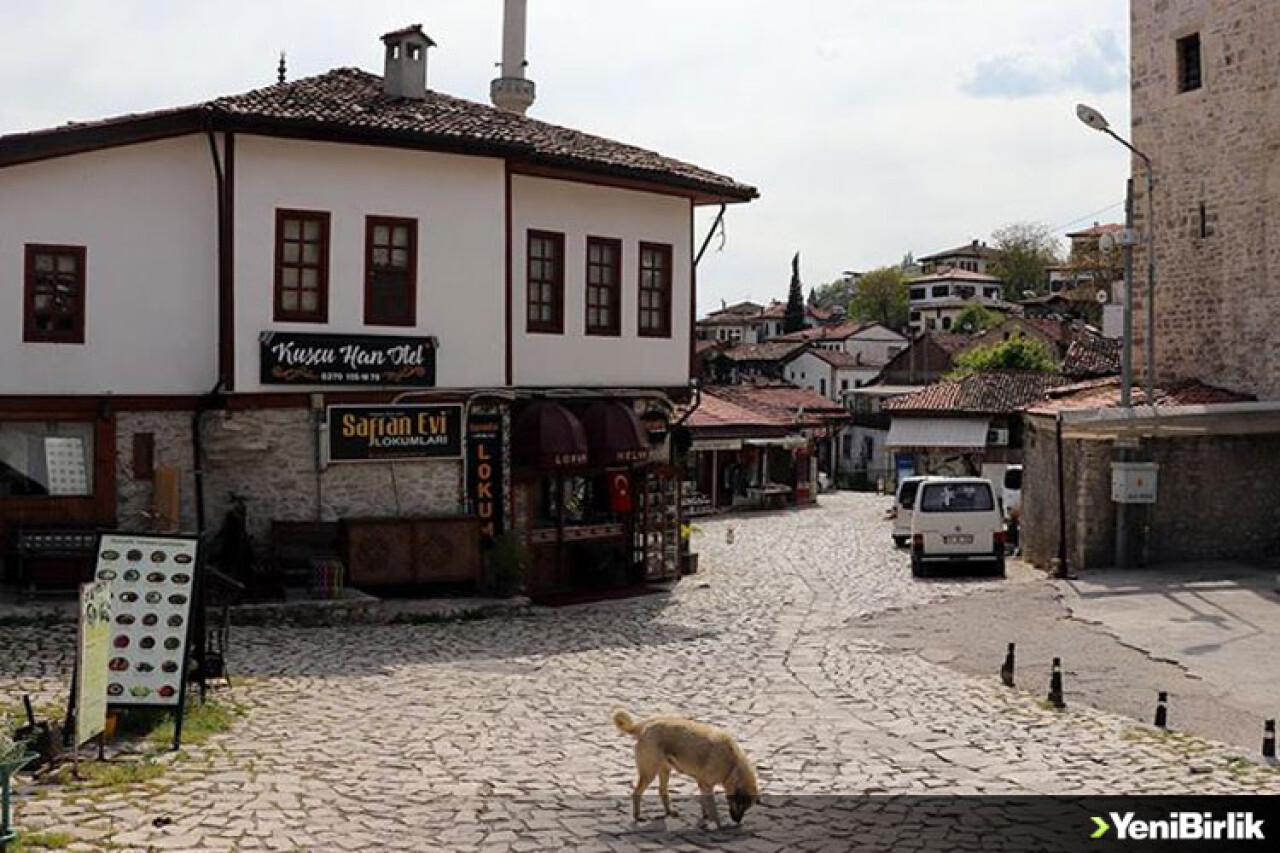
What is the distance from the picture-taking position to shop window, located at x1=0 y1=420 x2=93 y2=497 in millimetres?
17641

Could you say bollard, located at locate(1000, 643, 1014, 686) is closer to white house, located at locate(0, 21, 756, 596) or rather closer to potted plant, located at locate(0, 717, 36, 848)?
white house, located at locate(0, 21, 756, 596)

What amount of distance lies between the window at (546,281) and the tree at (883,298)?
101372mm

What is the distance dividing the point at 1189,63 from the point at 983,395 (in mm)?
17060

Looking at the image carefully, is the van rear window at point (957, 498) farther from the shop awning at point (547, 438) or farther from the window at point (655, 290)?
the shop awning at point (547, 438)

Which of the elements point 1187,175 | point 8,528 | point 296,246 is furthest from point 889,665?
point 1187,175

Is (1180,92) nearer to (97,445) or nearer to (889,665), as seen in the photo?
(889,665)

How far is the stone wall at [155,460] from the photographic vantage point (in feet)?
59.3

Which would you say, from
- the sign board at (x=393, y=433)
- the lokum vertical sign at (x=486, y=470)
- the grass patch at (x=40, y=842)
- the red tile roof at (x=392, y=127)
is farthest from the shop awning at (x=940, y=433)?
the grass patch at (x=40, y=842)

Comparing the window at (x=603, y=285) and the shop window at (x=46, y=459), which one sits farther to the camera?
the window at (x=603, y=285)

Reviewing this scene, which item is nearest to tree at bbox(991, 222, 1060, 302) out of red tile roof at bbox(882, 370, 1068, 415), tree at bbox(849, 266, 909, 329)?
tree at bbox(849, 266, 909, 329)

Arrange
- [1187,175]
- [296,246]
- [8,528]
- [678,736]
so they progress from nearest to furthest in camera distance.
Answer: [678,736], [8,528], [296,246], [1187,175]

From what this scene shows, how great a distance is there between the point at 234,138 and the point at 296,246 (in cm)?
167

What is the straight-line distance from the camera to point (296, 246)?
1891 centimetres

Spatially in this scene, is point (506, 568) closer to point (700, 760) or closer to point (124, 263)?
point (124, 263)
